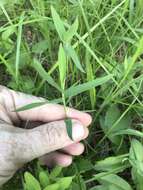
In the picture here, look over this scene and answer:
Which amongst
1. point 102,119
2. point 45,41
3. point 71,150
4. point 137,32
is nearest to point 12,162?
point 71,150

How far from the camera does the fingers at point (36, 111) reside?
131 cm

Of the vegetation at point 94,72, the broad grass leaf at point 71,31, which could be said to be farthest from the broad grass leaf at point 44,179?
the broad grass leaf at point 71,31

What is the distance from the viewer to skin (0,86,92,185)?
4.10 ft

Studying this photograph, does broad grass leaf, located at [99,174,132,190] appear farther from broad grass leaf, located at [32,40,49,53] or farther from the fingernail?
broad grass leaf, located at [32,40,49,53]

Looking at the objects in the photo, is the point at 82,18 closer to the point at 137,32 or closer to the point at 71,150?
the point at 137,32

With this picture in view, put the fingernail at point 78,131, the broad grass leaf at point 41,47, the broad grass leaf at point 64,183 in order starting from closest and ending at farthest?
the broad grass leaf at point 64,183 < the fingernail at point 78,131 < the broad grass leaf at point 41,47

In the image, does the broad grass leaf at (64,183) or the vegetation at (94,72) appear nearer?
the broad grass leaf at (64,183)

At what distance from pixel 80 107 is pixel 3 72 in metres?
0.32

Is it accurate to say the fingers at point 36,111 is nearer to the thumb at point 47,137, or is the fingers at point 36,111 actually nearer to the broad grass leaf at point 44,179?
the thumb at point 47,137

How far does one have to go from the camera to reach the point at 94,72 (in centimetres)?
136

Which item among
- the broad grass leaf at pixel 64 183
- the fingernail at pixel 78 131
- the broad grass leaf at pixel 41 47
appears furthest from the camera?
the broad grass leaf at pixel 41 47

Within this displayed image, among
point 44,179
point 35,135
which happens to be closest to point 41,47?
point 35,135

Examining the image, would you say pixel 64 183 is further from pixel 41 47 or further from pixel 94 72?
pixel 41 47

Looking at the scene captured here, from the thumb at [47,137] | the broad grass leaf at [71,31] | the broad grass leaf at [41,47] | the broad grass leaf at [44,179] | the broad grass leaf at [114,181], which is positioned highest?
the broad grass leaf at [71,31]
